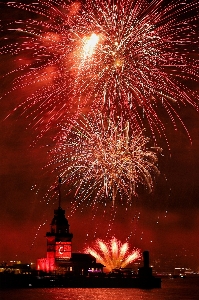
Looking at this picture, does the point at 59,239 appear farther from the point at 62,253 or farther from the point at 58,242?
the point at 62,253

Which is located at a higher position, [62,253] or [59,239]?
[59,239]

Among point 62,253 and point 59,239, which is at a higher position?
point 59,239

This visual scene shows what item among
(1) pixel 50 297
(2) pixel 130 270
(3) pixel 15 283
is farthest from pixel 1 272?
(1) pixel 50 297

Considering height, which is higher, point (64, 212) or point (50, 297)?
point (64, 212)

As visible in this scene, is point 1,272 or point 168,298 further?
point 1,272

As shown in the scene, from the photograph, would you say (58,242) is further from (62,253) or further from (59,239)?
(62,253)

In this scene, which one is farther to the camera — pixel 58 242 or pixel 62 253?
pixel 62 253

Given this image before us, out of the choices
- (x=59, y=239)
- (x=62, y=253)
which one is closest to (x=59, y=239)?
(x=59, y=239)

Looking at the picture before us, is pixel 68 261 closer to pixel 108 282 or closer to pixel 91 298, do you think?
pixel 108 282

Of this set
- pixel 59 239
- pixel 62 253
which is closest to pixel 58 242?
pixel 59 239
